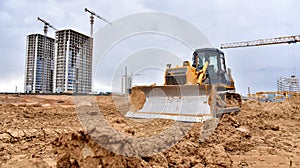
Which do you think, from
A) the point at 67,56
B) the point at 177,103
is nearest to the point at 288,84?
the point at 67,56

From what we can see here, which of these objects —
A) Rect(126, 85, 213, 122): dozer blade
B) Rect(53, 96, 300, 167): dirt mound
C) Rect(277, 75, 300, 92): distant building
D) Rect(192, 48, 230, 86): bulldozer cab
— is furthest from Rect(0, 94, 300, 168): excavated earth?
Rect(277, 75, 300, 92): distant building

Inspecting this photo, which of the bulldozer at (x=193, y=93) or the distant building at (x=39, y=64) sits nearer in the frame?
the bulldozer at (x=193, y=93)

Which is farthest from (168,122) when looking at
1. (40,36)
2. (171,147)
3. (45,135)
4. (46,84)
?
(40,36)

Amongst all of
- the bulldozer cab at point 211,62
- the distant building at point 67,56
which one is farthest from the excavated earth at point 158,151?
the distant building at point 67,56

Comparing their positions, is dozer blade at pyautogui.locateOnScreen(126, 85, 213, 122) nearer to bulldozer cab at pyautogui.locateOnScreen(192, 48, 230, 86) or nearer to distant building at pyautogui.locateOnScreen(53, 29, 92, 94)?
bulldozer cab at pyautogui.locateOnScreen(192, 48, 230, 86)

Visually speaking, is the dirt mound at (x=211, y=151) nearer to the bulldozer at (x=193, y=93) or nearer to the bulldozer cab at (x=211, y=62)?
the bulldozer at (x=193, y=93)

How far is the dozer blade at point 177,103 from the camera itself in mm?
6562

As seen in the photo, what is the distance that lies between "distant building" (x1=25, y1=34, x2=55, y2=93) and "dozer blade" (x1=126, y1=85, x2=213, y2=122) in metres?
25.3

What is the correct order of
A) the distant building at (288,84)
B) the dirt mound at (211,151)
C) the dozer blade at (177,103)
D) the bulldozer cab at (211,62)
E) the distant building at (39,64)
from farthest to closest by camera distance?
1. the distant building at (288,84)
2. the distant building at (39,64)
3. the bulldozer cab at (211,62)
4. the dozer blade at (177,103)
5. the dirt mound at (211,151)

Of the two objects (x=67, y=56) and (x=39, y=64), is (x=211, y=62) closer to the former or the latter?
(x=67, y=56)

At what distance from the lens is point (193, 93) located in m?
7.20

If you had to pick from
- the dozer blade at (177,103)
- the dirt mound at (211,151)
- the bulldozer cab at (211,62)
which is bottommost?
the dirt mound at (211,151)

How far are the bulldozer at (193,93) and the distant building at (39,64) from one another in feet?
82.7

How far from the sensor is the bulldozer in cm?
666
